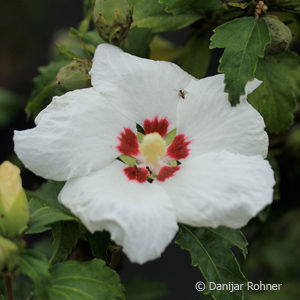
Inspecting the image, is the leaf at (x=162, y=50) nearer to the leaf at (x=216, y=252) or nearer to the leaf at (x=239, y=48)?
the leaf at (x=239, y=48)

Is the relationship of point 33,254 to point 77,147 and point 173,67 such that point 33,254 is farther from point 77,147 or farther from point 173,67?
point 173,67

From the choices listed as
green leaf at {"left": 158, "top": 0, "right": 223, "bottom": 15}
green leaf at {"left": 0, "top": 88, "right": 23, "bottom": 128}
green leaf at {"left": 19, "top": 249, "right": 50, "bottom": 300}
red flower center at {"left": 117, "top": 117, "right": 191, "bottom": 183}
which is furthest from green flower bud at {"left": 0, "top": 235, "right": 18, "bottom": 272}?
green leaf at {"left": 0, "top": 88, "right": 23, "bottom": 128}

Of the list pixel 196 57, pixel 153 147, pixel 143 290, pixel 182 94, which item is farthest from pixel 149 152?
pixel 143 290

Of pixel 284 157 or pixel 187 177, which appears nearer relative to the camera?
pixel 187 177

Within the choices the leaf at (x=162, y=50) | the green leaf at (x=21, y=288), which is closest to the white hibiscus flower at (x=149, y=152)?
the leaf at (x=162, y=50)

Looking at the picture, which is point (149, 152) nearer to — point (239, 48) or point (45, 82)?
point (239, 48)

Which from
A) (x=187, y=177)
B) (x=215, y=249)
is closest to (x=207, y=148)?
(x=187, y=177)
